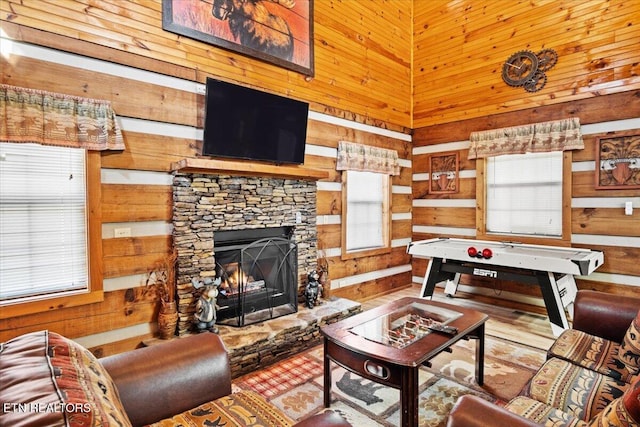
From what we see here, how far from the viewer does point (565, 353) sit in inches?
84.3

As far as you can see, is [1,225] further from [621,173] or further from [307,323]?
[621,173]

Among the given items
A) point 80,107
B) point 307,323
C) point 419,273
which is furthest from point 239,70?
point 419,273

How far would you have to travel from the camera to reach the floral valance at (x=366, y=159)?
4.69 meters

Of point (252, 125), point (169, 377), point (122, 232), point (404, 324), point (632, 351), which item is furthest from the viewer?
point (252, 125)

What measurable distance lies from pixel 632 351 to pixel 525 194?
3.22 meters

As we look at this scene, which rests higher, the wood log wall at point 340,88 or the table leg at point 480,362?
the wood log wall at point 340,88

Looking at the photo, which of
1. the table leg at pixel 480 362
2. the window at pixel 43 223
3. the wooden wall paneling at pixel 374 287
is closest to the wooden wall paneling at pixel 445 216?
the wooden wall paneling at pixel 374 287

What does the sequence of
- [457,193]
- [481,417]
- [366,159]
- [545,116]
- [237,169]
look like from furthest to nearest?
[457,193]
[366,159]
[545,116]
[237,169]
[481,417]

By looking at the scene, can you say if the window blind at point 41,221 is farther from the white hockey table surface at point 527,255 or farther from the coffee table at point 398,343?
the white hockey table surface at point 527,255

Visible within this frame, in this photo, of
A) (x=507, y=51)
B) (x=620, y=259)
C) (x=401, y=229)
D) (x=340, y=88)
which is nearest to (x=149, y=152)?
(x=340, y=88)

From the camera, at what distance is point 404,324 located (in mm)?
2541

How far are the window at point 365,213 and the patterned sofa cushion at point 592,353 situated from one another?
2875 mm

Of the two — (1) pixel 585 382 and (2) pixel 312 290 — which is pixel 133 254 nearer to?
(2) pixel 312 290

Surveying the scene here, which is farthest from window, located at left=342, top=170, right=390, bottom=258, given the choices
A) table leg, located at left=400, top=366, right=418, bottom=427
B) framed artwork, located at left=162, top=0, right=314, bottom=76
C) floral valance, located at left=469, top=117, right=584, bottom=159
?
table leg, located at left=400, top=366, right=418, bottom=427
